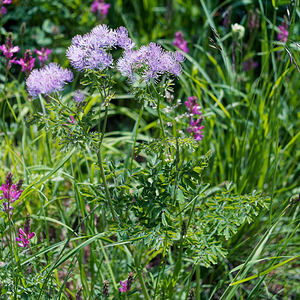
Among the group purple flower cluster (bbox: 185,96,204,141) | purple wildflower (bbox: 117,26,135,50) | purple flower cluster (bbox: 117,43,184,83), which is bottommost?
purple flower cluster (bbox: 185,96,204,141)

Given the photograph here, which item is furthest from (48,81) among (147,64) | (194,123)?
(194,123)

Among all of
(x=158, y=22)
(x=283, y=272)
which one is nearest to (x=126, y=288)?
(x=283, y=272)

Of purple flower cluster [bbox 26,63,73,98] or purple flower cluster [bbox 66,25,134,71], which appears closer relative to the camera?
purple flower cluster [bbox 66,25,134,71]

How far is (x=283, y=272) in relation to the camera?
77.3 inches

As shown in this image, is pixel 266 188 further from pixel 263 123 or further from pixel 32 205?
pixel 32 205

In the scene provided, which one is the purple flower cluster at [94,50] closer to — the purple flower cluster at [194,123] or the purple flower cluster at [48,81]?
the purple flower cluster at [48,81]

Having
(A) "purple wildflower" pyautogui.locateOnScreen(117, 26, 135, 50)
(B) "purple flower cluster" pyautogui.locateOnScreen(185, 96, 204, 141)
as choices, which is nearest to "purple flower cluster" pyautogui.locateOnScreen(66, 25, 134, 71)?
(A) "purple wildflower" pyautogui.locateOnScreen(117, 26, 135, 50)

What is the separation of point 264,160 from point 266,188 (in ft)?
0.59

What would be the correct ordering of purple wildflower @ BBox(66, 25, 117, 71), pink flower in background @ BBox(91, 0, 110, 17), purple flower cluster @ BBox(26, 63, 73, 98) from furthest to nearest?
pink flower in background @ BBox(91, 0, 110, 17)
purple flower cluster @ BBox(26, 63, 73, 98)
purple wildflower @ BBox(66, 25, 117, 71)

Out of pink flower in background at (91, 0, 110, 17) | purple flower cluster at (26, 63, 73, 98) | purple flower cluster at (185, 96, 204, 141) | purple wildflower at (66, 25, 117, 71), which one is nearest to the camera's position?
purple wildflower at (66, 25, 117, 71)

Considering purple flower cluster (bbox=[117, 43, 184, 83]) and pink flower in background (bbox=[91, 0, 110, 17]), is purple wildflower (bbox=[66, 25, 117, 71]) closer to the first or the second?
purple flower cluster (bbox=[117, 43, 184, 83])

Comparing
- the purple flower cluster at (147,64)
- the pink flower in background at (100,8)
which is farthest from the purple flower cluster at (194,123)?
the pink flower in background at (100,8)

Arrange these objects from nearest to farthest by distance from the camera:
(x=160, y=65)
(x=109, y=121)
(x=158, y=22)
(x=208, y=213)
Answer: (x=160, y=65) < (x=208, y=213) < (x=109, y=121) < (x=158, y=22)

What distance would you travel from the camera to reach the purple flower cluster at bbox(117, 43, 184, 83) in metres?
Result: 1.23
